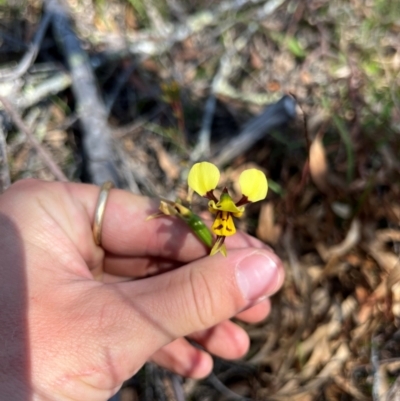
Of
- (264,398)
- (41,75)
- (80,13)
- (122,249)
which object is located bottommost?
(264,398)

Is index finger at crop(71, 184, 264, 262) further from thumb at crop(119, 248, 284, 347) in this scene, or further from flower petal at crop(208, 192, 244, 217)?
flower petal at crop(208, 192, 244, 217)

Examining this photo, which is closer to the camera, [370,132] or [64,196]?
[64,196]

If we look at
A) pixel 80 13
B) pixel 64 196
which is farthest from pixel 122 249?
pixel 80 13

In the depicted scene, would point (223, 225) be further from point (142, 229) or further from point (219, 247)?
point (142, 229)

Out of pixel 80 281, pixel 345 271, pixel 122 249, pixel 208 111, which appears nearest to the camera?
pixel 80 281

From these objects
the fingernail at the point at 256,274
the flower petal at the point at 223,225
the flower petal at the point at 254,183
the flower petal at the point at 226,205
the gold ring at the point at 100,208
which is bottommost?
the fingernail at the point at 256,274

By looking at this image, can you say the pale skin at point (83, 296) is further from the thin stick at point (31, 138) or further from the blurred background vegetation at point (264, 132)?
the blurred background vegetation at point (264, 132)

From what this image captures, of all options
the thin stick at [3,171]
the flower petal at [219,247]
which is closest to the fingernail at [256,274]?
the flower petal at [219,247]

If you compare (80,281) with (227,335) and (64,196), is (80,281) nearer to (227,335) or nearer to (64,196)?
(64,196)
